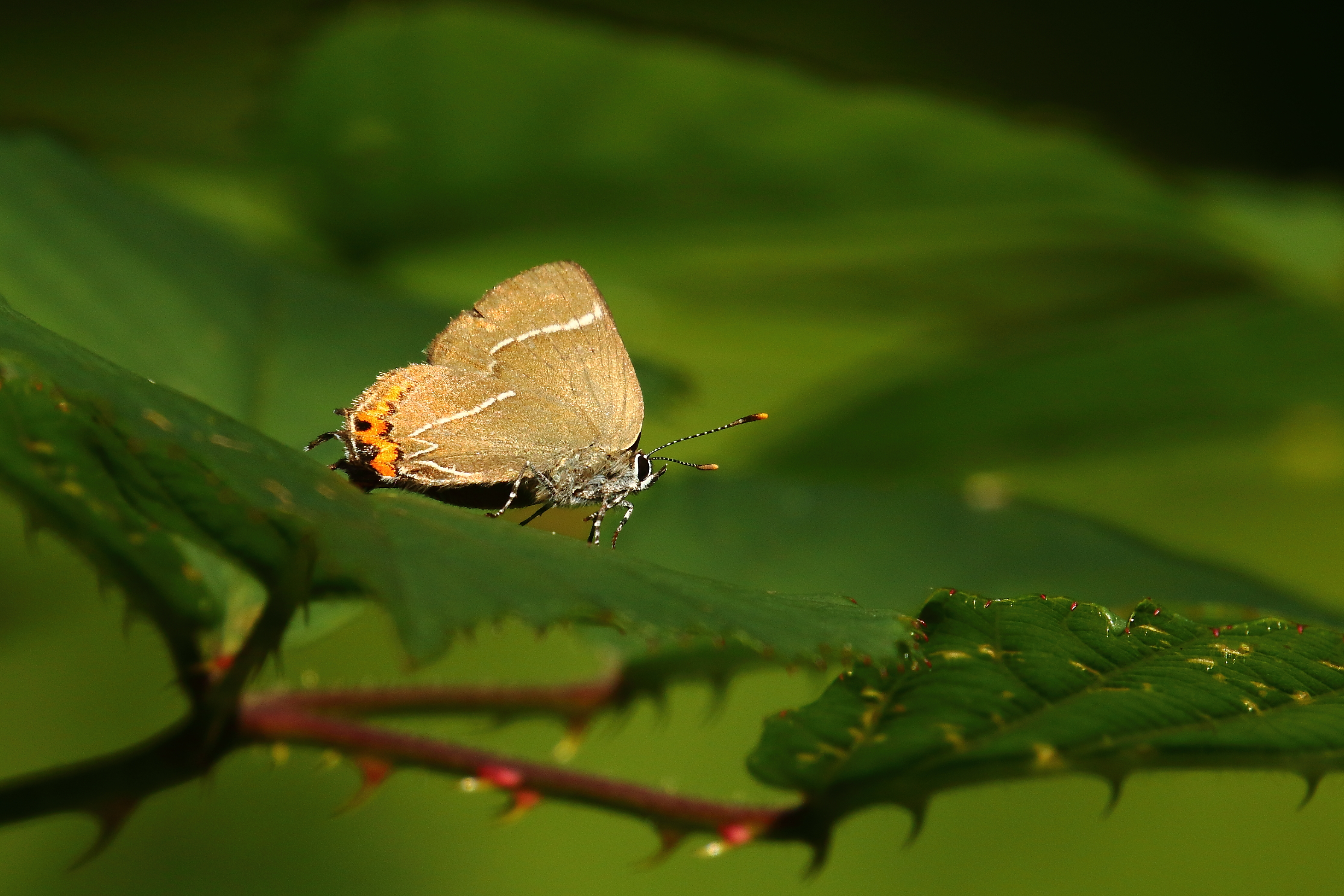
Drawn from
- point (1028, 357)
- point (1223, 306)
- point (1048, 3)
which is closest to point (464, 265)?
point (1028, 357)

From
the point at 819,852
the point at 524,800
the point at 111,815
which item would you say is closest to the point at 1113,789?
the point at 819,852

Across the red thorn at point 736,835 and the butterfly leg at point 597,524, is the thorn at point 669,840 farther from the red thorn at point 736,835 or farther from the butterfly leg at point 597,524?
the butterfly leg at point 597,524

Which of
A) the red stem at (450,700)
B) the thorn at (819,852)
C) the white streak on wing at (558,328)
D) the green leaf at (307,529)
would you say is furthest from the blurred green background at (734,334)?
the green leaf at (307,529)

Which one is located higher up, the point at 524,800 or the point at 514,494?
the point at 514,494

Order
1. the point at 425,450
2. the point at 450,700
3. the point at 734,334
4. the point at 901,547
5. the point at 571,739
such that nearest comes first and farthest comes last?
the point at 450,700
the point at 571,739
the point at 425,450
the point at 901,547
the point at 734,334

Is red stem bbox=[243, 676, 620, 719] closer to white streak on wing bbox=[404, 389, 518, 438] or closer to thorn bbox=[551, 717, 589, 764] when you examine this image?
thorn bbox=[551, 717, 589, 764]

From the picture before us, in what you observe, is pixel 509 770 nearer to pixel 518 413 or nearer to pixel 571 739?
pixel 571 739
